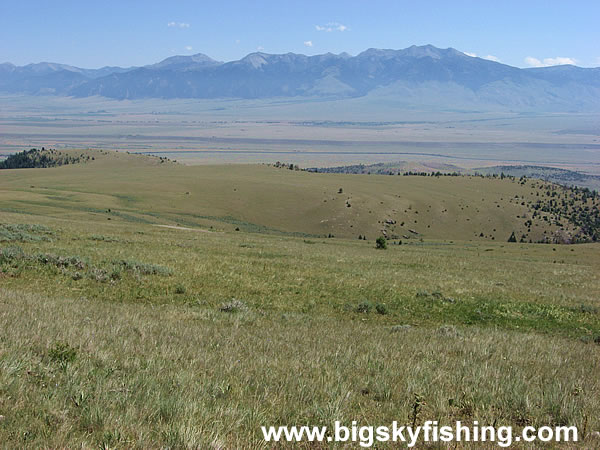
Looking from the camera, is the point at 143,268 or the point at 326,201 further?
the point at 326,201

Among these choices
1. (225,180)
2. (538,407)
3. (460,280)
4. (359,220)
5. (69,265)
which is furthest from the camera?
(225,180)

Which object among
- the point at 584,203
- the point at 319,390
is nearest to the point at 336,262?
the point at 319,390

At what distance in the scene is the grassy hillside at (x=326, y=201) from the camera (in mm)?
82938

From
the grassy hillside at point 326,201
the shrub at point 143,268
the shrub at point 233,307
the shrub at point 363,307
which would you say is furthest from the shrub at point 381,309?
the grassy hillside at point 326,201

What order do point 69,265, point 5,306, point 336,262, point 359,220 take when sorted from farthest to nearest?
point 359,220, point 336,262, point 69,265, point 5,306

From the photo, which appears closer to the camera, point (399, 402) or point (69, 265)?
point (399, 402)

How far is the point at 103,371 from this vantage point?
6.01 m

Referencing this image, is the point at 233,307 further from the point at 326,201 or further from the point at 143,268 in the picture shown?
the point at 326,201

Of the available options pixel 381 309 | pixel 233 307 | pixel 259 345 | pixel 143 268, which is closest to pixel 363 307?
pixel 381 309

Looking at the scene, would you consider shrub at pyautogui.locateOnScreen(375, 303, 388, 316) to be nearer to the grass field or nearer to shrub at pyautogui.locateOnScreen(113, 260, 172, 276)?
the grass field

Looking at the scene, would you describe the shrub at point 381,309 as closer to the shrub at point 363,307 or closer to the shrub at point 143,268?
the shrub at point 363,307

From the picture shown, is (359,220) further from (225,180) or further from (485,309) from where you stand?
(485,309)

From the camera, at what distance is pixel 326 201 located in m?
104

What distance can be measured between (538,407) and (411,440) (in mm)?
2052
